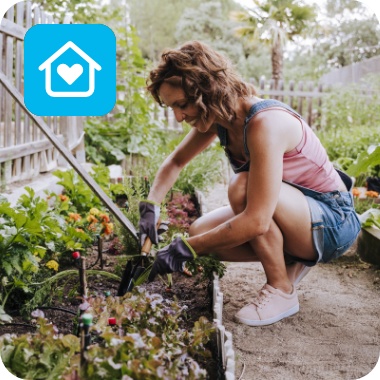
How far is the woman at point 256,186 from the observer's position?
1802 millimetres

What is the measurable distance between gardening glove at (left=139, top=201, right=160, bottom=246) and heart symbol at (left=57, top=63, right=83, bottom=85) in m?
0.62

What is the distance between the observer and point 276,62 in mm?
10484

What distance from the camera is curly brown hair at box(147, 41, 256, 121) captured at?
1.78m

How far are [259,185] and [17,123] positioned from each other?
2.47m

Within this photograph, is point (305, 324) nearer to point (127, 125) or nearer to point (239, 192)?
point (239, 192)

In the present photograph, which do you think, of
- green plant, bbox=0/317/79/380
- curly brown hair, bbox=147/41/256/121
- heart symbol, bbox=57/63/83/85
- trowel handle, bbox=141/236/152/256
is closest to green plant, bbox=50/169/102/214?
trowel handle, bbox=141/236/152/256

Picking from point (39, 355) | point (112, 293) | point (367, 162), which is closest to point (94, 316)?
point (39, 355)

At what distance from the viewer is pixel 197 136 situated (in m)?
2.27

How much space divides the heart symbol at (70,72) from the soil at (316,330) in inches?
44.3

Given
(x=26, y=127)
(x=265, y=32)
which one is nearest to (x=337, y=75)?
(x=265, y=32)

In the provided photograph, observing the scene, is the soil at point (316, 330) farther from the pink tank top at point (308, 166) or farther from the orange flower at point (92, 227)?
the orange flower at point (92, 227)

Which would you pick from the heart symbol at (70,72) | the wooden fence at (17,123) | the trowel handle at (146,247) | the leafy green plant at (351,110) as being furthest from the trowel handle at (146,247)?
the leafy green plant at (351,110)

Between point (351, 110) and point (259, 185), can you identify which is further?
point (351, 110)

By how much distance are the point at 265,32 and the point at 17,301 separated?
26.8 feet
